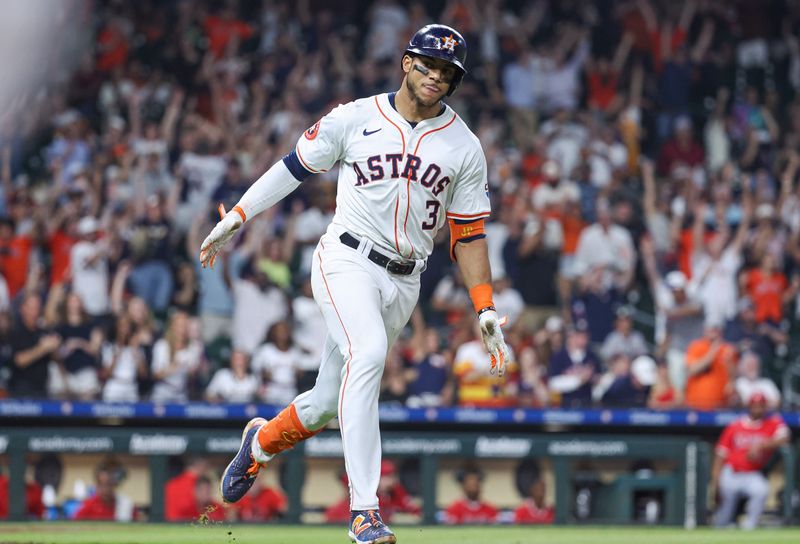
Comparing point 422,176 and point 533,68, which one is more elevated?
point 533,68

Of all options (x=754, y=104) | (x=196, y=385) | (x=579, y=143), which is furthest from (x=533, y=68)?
(x=196, y=385)

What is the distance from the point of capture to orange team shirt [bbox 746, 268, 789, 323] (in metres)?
14.6

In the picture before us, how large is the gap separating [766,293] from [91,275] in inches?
265

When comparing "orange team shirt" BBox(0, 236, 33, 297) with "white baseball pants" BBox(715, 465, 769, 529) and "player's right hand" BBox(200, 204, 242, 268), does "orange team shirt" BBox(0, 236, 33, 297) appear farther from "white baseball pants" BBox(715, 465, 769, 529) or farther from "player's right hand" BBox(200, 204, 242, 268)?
"player's right hand" BBox(200, 204, 242, 268)

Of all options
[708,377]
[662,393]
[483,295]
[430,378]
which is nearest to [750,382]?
[708,377]

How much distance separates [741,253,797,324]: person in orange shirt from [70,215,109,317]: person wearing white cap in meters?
6.40

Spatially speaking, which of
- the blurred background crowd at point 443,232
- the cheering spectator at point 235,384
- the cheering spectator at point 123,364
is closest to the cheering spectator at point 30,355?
the blurred background crowd at point 443,232

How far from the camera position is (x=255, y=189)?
22.3 feet

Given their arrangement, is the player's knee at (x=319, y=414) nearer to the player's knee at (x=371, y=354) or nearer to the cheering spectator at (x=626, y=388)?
the player's knee at (x=371, y=354)

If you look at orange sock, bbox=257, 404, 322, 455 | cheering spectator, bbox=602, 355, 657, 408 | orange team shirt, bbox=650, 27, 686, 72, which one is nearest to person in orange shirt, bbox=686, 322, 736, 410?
cheering spectator, bbox=602, 355, 657, 408

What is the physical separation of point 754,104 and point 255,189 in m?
11.9

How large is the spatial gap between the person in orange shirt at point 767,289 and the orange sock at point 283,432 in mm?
8513

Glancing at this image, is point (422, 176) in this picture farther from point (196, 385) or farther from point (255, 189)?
point (196, 385)

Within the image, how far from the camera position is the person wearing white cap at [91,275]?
45.0ft
